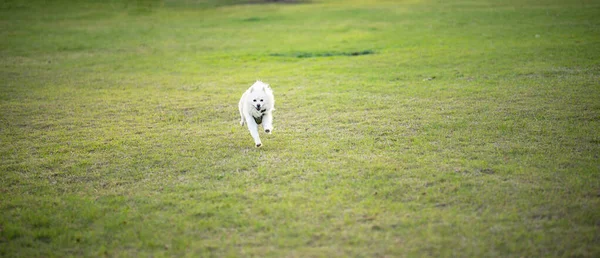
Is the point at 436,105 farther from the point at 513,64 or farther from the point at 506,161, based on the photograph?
the point at 513,64

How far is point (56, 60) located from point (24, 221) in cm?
1474

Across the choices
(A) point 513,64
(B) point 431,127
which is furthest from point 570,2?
(B) point 431,127

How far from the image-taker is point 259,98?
7.94 meters

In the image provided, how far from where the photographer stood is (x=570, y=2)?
25297 millimetres

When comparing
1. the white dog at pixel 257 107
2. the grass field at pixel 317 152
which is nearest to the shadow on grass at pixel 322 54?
the grass field at pixel 317 152

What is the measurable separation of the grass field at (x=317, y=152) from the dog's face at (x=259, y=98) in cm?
75

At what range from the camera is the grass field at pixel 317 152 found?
505cm

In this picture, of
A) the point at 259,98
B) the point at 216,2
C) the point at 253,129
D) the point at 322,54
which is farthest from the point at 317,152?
the point at 216,2

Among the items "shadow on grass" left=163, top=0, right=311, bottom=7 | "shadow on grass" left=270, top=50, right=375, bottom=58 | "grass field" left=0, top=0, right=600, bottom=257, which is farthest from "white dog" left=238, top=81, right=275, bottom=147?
"shadow on grass" left=163, top=0, right=311, bottom=7

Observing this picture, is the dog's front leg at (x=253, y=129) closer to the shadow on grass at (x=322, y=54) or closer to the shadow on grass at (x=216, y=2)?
the shadow on grass at (x=322, y=54)

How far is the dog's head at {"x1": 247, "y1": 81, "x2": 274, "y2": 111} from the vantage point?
7898 millimetres

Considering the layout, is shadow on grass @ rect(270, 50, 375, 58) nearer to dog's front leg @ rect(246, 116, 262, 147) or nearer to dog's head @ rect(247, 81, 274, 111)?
dog's head @ rect(247, 81, 274, 111)

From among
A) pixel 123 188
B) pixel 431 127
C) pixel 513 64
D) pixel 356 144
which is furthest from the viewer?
pixel 513 64

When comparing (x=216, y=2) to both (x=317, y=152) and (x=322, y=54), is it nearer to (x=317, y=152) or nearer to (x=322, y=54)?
(x=322, y=54)
